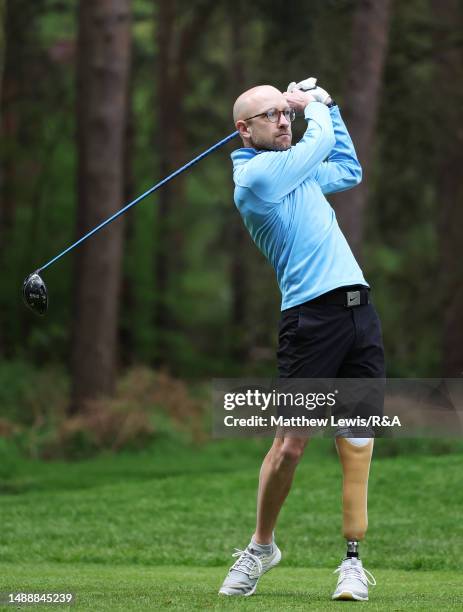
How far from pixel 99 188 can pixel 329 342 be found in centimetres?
1053

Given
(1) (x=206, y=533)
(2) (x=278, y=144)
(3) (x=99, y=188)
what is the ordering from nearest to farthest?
(2) (x=278, y=144), (1) (x=206, y=533), (3) (x=99, y=188)

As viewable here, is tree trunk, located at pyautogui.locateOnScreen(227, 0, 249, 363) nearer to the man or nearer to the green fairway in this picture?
the green fairway

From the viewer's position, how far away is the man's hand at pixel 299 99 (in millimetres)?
5980

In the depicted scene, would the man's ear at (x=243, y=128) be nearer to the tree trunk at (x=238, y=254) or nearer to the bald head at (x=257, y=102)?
the bald head at (x=257, y=102)

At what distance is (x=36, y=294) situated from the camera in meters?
6.35

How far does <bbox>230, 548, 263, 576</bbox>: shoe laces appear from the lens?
5.86 meters

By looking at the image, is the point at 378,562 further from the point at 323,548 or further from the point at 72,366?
the point at 72,366

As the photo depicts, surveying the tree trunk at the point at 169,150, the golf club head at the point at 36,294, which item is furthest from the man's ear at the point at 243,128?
the tree trunk at the point at 169,150

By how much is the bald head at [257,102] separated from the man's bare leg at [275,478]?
1429mm

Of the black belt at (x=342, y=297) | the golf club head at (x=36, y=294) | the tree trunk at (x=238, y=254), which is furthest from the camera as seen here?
the tree trunk at (x=238, y=254)

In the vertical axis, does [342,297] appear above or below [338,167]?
below

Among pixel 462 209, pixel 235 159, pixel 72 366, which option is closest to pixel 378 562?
pixel 235 159

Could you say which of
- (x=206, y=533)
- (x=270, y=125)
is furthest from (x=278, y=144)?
(x=206, y=533)

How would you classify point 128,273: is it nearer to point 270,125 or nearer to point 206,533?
point 206,533
